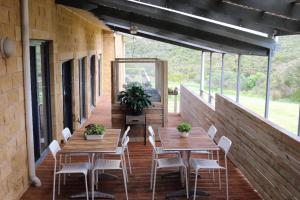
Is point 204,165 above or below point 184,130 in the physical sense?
below

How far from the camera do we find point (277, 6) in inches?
139

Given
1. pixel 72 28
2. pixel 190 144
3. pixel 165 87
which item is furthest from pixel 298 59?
pixel 72 28

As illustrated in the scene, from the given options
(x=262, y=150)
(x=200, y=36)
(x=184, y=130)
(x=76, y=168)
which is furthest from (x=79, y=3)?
(x=262, y=150)

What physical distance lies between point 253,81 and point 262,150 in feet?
10.5

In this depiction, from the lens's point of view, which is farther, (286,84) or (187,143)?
(286,84)

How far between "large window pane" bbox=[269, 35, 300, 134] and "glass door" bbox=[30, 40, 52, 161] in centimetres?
381

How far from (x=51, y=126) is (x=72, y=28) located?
2.65 metres

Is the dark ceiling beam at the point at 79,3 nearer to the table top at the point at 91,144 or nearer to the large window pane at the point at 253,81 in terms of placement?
the table top at the point at 91,144

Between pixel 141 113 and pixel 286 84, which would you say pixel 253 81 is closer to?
pixel 286 84

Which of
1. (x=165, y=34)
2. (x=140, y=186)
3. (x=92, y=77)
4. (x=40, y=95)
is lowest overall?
(x=140, y=186)

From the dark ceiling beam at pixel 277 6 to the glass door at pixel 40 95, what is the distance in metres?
3.37

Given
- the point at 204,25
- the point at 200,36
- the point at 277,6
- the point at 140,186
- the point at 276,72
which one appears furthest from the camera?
the point at 200,36

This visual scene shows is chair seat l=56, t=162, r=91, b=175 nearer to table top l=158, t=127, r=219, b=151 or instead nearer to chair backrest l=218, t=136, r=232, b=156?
table top l=158, t=127, r=219, b=151

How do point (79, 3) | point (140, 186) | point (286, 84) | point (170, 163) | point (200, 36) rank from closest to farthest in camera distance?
1. point (170, 163)
2. point (140, 186)
3. point (286, 84)
4. point (200, 36)
5. point (79, 3)
